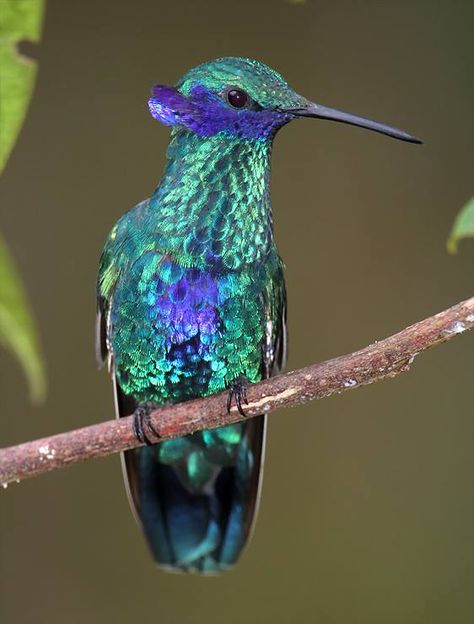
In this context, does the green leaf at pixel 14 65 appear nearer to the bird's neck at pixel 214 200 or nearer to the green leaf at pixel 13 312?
the green leaf at pixel 13 312

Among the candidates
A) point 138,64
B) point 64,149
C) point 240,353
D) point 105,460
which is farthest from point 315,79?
point 240,353

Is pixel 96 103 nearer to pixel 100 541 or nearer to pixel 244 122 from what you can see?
pixel 100 541

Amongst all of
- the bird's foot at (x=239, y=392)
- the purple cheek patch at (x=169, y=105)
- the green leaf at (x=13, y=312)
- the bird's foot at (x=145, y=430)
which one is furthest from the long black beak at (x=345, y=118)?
the green leaf at (x=13, y=312)

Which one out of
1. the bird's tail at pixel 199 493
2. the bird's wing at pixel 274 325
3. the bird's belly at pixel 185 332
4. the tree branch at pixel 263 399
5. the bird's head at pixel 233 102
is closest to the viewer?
the tree branch at pixel 263 399

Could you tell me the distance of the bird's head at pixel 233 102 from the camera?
1.90 metres

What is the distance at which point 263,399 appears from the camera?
192cm

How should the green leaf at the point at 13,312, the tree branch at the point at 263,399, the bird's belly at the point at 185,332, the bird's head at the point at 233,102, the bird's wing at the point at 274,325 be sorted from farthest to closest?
the bird's wing at the point at 274,325 → the bird's belly at the point at 185,332 → the bird's head at the point at 233,102 → the tree branch at the point at 263,399 → the green leaf at the point at 13,312

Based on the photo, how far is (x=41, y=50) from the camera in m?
3.82

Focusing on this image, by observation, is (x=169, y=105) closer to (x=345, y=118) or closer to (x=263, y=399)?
(x=345, y=118)

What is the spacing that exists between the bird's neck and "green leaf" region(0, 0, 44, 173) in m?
0.89

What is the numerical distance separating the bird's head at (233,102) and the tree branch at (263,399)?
19.3 inches

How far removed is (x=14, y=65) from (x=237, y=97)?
34.8 inches

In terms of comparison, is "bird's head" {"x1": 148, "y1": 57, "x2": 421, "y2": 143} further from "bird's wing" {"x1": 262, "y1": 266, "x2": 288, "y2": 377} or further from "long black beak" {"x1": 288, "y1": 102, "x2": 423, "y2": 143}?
"bird's wing" {"x1": 262, "y1": 266, "x2": 288, "y2": 377}

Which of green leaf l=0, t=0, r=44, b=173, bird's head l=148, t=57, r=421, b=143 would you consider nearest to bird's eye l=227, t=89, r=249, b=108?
bird's head l=148, t=57, r=421, b=143
